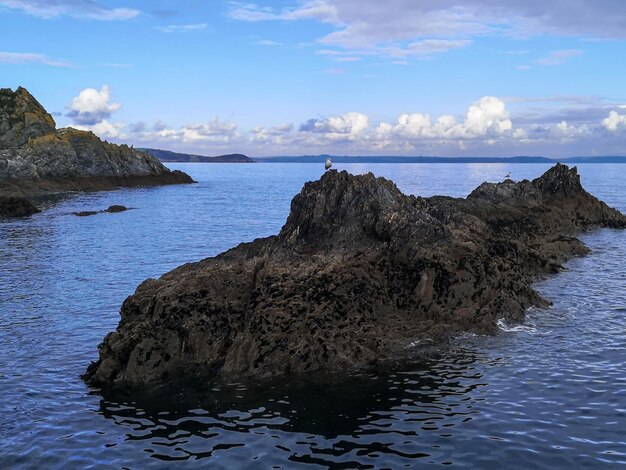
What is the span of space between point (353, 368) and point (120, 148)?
138249 millimetres

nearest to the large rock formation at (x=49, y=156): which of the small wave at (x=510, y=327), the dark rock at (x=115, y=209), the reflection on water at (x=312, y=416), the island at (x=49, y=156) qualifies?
the island at (x=49, y=156)

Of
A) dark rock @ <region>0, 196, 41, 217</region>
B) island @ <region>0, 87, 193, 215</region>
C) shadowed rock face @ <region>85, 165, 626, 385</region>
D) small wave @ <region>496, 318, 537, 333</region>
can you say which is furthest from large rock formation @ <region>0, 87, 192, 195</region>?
small wave @ <region>496, 318, 537, 333</region>

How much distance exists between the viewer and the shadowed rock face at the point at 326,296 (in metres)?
22.0

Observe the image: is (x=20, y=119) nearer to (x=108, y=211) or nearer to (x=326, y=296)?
(x=108, y=211)

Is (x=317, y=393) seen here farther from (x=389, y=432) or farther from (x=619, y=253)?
(x=619, y=253)

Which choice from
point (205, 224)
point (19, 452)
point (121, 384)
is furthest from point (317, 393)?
point (205, 224)

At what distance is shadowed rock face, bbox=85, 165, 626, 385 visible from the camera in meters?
22.0

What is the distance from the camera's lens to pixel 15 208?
80.6 meters

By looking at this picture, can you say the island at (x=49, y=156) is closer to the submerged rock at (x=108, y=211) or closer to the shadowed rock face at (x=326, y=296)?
the submerged rock at (x=108, y=211)

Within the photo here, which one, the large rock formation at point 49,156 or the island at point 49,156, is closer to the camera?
the island at point 49,156

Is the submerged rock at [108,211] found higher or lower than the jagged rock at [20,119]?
lower

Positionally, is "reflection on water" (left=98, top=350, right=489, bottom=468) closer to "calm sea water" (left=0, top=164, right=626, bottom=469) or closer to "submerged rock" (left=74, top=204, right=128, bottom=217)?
"calm sea water" (left=0, top=164, right=626, bottom=469)

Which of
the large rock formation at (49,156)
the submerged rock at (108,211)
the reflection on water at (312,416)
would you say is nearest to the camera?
the reflection on water at (312,416)

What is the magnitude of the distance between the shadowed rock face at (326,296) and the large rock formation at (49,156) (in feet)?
327
